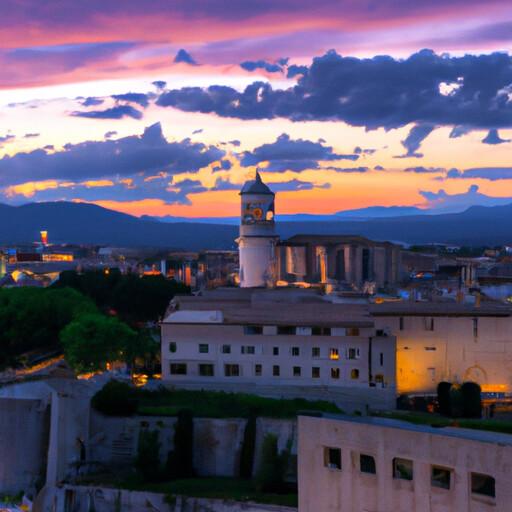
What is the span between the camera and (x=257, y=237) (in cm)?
5266

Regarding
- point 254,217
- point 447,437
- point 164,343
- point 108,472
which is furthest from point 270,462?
point 254,217

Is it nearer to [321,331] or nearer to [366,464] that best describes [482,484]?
[366,464]

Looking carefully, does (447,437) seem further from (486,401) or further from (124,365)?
(124,365)

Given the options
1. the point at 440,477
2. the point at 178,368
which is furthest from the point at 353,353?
the point at 440,477

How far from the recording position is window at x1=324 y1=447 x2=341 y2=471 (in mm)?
13383

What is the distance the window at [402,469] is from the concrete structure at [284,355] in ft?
59.9

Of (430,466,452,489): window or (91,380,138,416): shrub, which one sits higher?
(430,466,452,489): window

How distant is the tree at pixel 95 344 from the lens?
34094 millimetres

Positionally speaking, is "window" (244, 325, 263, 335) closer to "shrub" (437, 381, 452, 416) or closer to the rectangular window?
the rectangular window

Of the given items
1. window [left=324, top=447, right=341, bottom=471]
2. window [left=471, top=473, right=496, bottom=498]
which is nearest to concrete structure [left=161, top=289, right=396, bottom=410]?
window [left=324, top=447, right=341, bottom=471]

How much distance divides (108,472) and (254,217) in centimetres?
2800

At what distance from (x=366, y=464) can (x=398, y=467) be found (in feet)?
1.60

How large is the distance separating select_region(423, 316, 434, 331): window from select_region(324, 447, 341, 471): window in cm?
2061

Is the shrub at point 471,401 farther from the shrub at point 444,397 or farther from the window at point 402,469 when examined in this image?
the window at point 402,469
